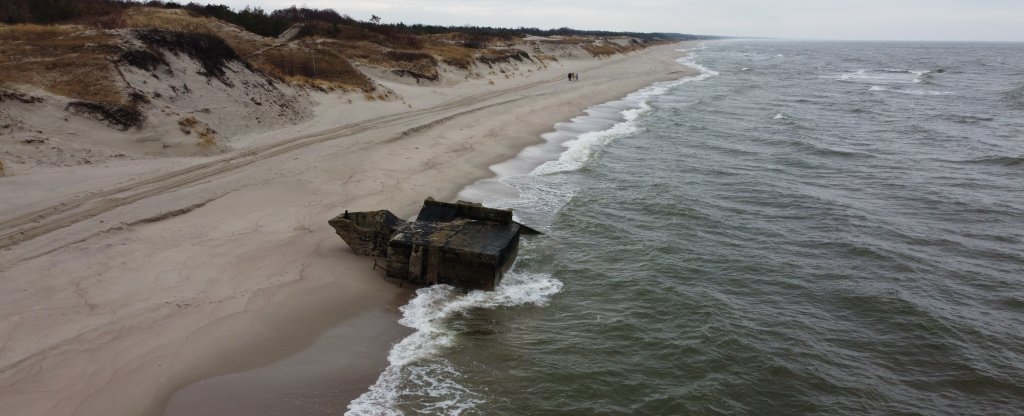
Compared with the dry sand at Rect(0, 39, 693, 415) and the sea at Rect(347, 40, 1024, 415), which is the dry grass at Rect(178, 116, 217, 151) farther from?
the sea at Rect(347, 40, 1024, 415)

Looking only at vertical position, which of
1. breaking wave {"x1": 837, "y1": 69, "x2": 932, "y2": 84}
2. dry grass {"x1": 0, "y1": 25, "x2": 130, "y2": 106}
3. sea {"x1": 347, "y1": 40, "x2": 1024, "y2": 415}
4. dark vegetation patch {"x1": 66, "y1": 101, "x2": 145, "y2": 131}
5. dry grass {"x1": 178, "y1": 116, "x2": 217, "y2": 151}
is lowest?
sea {"x1": 347, "y1": 40, "x2": 1024, "y2": 415}

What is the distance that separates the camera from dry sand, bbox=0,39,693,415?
789 centimetres

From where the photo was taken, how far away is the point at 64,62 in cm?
2061

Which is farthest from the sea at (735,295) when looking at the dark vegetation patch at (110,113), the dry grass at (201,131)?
the dark vegetation patch at (110,113)

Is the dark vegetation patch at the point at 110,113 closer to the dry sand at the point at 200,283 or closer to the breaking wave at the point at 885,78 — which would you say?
the dry sand at the point at 200,283

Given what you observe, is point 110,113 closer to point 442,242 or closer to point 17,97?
point 17,97

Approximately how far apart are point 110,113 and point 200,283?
11.8 meters

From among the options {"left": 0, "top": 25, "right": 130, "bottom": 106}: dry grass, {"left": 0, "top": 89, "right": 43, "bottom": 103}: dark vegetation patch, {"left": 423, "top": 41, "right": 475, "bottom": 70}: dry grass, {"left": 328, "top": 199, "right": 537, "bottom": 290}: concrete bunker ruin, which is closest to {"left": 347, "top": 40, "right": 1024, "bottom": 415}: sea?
{"left": 328, "top": 199, "right": 537, "bottom": 290}: concrete bunker ruin

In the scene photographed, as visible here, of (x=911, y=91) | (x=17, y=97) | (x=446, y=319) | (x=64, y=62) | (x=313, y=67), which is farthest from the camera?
(x=911, y=91)

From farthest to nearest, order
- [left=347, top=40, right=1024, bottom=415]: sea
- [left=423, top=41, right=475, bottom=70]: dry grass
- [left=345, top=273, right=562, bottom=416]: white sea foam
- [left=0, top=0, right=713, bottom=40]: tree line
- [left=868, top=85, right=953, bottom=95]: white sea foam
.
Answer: [left=868, top=85, right=953, bottom=95]: white sea foam, [left=423, top=41, right=475, bottom=70]: dry grass, [left=0, top=0, right=713, bottom=40]: tree line, [left=347, top=40, right=1024, bottom=415]: sea, [left=345, top=273, right=562, bottom=416]: white sea foam

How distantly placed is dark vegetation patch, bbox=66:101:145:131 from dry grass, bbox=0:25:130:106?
1.32 feet

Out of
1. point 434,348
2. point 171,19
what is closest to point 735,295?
point 434,348

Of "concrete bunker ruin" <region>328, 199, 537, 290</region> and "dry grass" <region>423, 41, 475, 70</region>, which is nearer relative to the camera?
"concrete bunker ruin" <region>328, 199, 537, 290</region>

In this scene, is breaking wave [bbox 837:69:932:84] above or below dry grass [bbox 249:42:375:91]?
below
